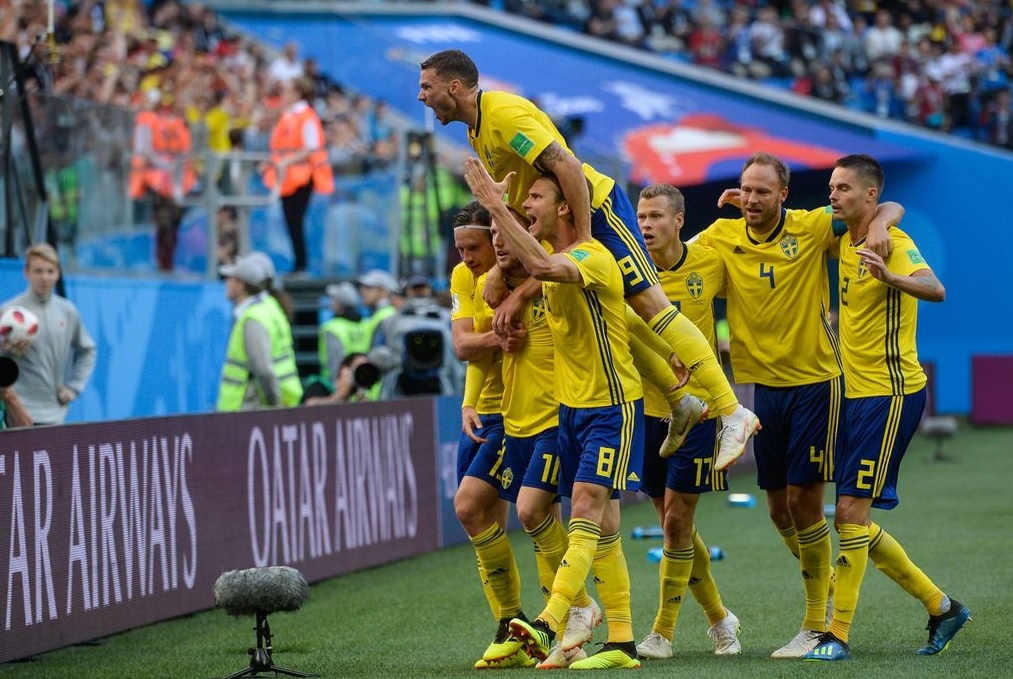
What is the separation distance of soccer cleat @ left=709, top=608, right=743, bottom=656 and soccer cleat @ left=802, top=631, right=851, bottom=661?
50 centimetres

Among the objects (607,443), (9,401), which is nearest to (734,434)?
(607,443)

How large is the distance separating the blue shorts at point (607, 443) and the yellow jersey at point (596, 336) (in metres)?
0.04

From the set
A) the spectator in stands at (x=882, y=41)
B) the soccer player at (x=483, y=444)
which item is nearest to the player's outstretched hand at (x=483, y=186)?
the soccer player at (x=483, y=444)

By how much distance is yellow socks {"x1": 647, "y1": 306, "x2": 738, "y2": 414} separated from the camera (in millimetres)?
6918

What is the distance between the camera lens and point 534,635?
245 inches

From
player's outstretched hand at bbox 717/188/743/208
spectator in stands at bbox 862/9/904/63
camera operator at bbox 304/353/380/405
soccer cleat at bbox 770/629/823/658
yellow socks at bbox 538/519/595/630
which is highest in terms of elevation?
spectator in stands at bbox 862/9/904/63

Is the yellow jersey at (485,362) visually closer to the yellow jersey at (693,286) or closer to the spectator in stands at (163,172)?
the yellow jersey at (693,286)

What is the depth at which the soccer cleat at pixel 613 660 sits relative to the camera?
6660 mm

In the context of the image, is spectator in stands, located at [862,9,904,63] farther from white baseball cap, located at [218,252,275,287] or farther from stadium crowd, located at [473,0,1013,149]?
white baseball cap, located at [218,252,275,287]

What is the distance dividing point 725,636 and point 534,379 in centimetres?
155

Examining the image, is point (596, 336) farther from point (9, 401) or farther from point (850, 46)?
point (850, 46)

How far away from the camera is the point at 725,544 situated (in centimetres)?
1284

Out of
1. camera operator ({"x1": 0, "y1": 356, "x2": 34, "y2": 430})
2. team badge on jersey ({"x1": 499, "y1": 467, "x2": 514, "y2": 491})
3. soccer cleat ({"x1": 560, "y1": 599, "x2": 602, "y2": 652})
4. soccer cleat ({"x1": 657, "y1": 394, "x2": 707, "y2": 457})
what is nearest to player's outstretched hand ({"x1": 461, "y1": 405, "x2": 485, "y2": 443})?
team badge on jersey ({"x1": 499, "y1": 467, "x2": 514, "y2": 491})

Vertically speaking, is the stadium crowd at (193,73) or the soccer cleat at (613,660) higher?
the stadium crowd at (193,73)
